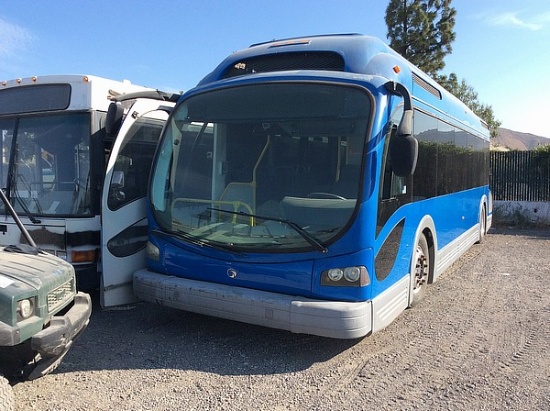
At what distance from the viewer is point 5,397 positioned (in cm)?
286

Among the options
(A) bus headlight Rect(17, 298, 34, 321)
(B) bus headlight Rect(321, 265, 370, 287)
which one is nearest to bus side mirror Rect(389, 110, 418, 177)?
(B) bus headlight Rect(321, 265, 370, 287)

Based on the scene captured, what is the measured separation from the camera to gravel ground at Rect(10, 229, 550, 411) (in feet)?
11.7

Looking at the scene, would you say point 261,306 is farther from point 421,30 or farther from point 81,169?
point 421,30

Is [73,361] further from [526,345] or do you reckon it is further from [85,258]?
[526,345]

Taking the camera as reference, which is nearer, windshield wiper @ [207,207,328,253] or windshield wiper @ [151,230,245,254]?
windshield wiper @ [207,207,328,253]

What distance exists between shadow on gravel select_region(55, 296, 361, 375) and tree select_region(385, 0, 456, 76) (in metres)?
16.2

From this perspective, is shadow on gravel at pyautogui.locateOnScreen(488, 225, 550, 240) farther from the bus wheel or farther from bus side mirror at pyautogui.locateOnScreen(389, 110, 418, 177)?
bus side mirror at pyautogui.locateOnScreen(389, 110, 418, 177)

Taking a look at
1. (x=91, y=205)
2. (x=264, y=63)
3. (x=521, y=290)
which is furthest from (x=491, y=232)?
(x=91, y=205)

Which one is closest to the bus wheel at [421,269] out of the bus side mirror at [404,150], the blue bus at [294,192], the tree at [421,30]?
the blue bus at [294,192]

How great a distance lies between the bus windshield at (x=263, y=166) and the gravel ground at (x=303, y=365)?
107 centimetres

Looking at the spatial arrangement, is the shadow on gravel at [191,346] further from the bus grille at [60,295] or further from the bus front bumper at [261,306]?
the bus grille at [60,295]

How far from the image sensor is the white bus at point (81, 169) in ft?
16.6

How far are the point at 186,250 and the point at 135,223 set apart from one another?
94 centimetres

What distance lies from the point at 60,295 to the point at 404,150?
2.99 metres
